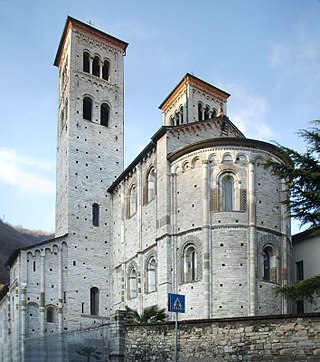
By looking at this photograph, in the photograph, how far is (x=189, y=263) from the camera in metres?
27.9

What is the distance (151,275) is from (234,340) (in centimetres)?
1450

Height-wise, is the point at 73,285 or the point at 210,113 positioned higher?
the point at 210,113

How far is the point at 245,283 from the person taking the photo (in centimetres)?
2623

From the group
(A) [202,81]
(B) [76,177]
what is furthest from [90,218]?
(A) [202,81]

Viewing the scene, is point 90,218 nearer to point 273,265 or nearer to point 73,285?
point 73,285

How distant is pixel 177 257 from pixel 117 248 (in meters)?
10.2

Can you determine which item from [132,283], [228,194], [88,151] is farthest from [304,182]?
[88,151]

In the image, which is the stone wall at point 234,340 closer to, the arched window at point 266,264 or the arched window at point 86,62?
the arched window at point 266,264

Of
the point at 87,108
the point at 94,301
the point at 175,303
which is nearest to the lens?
the point at 175,303

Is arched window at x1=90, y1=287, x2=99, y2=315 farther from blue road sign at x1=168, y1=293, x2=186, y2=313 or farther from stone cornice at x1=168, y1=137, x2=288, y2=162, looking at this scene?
blue road sign at x1=168, y1=293, x2=186, y2=313

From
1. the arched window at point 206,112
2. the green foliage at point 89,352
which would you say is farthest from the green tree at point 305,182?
the arched window at point 206,112

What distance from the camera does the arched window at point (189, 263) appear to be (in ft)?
90.3

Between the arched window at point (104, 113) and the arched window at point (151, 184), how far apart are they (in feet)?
38.4

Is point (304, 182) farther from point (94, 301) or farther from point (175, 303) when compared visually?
point (94, 301)
